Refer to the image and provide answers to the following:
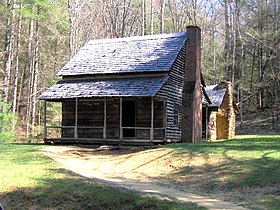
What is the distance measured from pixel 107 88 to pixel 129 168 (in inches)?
341

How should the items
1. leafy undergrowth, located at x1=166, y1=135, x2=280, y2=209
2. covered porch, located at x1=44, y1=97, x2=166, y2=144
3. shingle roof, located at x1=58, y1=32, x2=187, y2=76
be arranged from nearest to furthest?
leafy undergrowth, located at x1=166, y1=135, x2=280, y2=209, covered porch, located at x1=44, y1=97, x2=166, y2=144, shingle roof, located at x1=58, y1=32, x2=187, y2=76

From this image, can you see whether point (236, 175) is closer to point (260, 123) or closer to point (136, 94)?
point (136, 94)

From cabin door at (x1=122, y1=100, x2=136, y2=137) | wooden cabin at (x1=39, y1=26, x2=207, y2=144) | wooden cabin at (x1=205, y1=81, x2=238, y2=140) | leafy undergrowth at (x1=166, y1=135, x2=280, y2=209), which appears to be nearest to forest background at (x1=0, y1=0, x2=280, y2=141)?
wooden cabin at (x1=205, y1=81, x2=238, y2=140)

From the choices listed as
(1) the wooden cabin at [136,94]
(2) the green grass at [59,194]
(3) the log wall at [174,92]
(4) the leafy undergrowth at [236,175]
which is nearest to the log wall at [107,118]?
(1) the wooden cabin at [136,94]

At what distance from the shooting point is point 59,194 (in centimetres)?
1148

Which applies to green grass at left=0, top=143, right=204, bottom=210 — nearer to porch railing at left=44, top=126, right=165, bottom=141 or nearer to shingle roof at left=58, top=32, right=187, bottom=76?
porch railing at left=44, top=126, right=165, bottom=141

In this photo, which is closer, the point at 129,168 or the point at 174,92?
the point at 129,168

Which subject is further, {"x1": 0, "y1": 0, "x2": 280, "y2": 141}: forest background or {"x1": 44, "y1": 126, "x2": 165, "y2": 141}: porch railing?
{"x1": 0, "y1": 0, "x2": 280, "y2": 141}: forest background

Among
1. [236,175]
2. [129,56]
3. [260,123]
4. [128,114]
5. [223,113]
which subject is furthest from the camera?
[260,123]

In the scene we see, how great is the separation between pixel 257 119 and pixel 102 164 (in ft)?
97.4

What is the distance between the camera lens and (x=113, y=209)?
34.0ft

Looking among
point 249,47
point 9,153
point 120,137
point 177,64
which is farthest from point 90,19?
point 9,153

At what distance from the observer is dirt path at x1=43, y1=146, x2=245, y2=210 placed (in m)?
11.4

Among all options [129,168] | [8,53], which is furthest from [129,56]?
[129,168]
